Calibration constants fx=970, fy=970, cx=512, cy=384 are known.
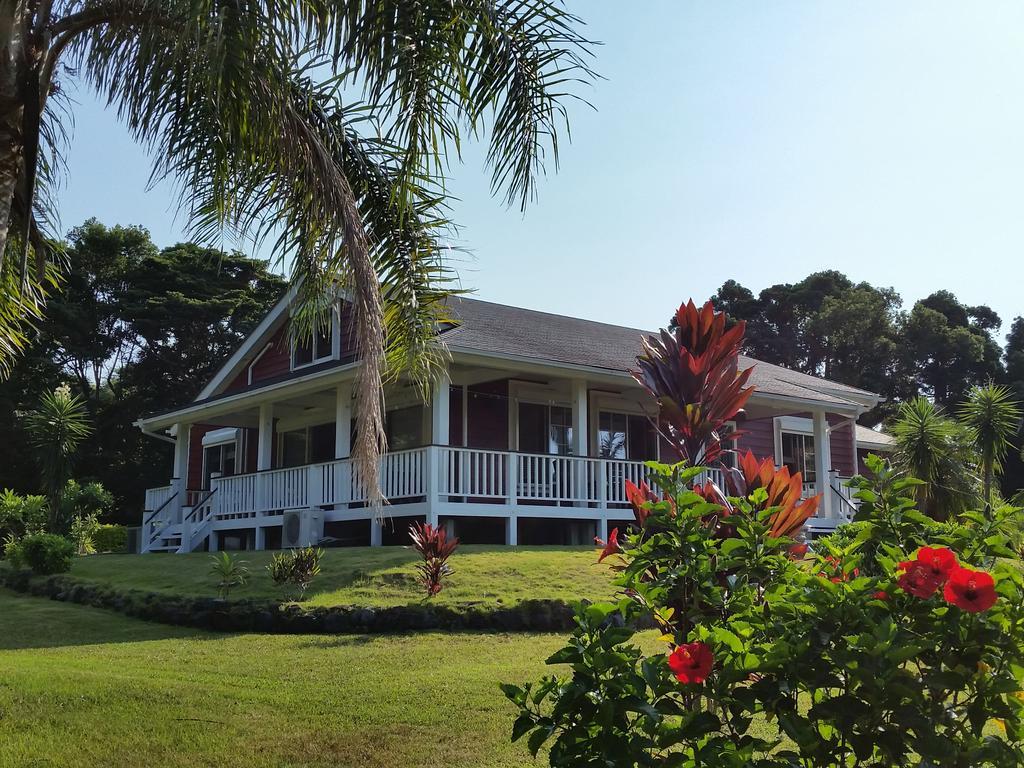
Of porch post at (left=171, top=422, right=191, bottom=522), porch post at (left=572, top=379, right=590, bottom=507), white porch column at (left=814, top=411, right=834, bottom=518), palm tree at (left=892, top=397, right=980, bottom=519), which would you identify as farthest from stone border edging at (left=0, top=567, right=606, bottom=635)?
palm tree at (left=892, top=397, right=980, bottom=519)

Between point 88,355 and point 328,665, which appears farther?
point 88,355

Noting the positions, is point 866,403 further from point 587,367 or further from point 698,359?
point 698,359

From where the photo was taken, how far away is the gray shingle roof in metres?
16.8

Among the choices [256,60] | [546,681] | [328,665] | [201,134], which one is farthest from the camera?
[328,665]

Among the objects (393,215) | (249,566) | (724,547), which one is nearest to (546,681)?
(724,547)

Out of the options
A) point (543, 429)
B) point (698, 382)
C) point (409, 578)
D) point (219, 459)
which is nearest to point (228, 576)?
point (409, 578)

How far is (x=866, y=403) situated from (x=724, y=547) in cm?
2280

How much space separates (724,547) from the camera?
13.1 ft

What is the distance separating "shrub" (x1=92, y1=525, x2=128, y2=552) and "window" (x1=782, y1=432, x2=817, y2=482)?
17925mm

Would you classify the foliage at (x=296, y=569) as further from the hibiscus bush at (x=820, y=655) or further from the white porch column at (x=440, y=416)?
the hibiscus bush at (x=820, y=655)

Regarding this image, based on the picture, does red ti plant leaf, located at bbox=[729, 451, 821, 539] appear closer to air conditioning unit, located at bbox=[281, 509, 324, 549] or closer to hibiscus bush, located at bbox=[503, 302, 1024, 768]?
hibiscus bush, located at bbox=[503, 302, 1024, 768]

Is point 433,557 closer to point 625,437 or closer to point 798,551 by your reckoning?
point 798,551

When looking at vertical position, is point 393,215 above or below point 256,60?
below

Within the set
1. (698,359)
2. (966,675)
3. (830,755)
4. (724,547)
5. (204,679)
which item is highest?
(698,359)
